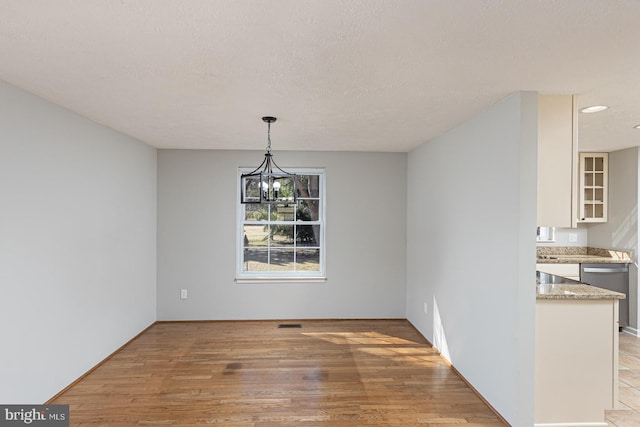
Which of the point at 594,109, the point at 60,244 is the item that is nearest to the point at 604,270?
the point at 594,109

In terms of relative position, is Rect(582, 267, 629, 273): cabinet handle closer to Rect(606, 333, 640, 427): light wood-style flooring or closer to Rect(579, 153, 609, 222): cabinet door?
Rect(579, 153, 609, 222): cabinet door

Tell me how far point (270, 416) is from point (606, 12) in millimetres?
3057

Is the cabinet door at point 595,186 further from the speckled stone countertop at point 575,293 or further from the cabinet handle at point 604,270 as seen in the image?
the speckled stone countertop at point 575,293

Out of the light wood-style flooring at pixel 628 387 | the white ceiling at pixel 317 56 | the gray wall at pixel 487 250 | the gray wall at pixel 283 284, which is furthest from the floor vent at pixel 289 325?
the light wood-style flooring at pixel 628 387

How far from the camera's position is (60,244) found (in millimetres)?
2883

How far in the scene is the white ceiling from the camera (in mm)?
1458

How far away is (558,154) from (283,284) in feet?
11.9

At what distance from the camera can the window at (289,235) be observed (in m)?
5.04

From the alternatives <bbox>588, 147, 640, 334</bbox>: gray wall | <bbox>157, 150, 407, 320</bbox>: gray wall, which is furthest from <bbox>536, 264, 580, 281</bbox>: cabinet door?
<bbox>157, 150, 407, 320</bbox>: gray wall

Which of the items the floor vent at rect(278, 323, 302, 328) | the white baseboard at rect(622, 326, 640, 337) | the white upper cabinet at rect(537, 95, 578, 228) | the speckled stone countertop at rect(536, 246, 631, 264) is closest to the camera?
the white upper cabinet at rect(537, 95, 578, 228)

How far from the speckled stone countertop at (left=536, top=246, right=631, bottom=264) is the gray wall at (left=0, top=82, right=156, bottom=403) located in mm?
5157

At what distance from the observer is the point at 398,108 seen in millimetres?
2857

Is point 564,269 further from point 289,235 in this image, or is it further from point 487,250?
point 289,235

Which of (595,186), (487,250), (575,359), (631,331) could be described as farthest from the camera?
(595,186)
